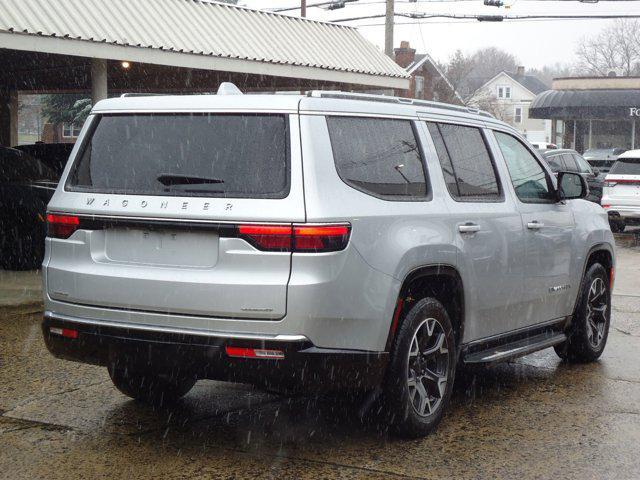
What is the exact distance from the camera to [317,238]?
179 inches

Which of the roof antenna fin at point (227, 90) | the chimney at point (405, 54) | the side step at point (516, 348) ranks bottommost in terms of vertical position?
the side step at point (516, 348)

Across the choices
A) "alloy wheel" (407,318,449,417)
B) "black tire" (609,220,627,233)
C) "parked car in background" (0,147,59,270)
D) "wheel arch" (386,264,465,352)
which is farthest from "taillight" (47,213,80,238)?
"black tire" (609,220,627,233)

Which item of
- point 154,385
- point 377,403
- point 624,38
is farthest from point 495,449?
point 624,38

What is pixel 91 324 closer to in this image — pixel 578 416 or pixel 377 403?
pixel 377 403

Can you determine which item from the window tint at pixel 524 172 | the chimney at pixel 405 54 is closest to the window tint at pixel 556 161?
the window tint at pixel 524 172

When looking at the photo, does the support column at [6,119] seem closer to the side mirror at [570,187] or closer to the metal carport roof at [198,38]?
the metal carport roof at [198,38]

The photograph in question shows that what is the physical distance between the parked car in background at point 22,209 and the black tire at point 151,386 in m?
6.63

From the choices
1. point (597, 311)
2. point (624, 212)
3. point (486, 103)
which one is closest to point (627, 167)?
point (624, 212)

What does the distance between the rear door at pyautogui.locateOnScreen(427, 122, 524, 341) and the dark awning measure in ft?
141

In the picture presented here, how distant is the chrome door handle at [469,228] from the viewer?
5.62 m

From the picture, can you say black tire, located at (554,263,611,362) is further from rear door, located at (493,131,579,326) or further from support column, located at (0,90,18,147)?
support column, located at (0,90,18,147)

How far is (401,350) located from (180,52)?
10.4m

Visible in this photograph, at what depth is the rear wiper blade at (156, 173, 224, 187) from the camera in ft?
15.8

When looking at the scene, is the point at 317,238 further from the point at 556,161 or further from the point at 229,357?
the point at 556,161
